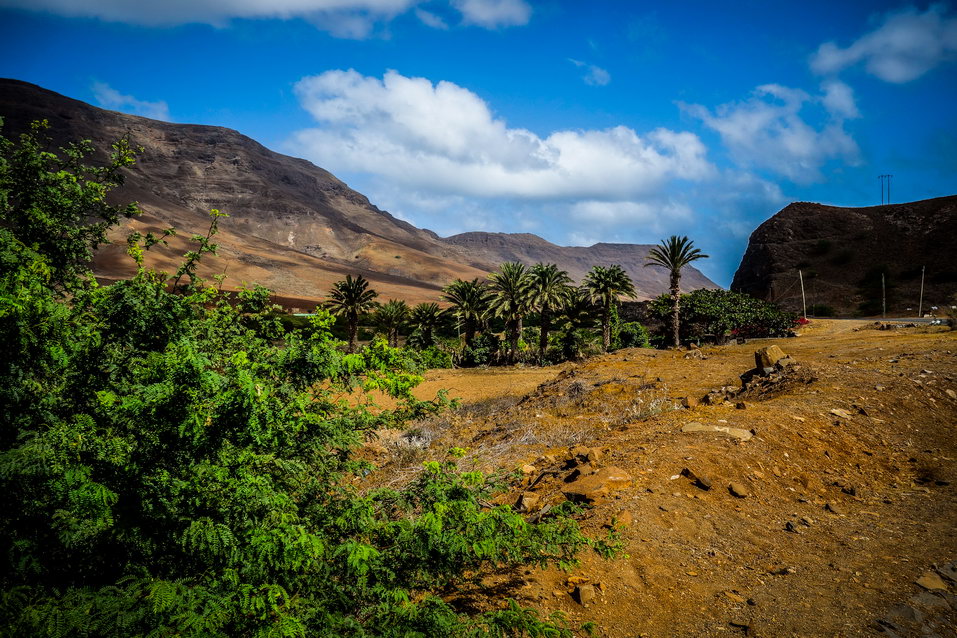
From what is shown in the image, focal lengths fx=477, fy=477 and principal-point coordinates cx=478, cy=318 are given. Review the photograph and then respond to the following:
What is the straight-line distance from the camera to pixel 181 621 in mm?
3361

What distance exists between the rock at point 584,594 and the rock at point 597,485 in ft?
7.34

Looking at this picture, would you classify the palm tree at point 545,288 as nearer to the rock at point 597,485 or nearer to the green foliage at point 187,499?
the rock at point 597,485

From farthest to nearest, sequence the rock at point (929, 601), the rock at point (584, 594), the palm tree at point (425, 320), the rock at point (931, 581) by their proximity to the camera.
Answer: the palm tree at point (425, 320), the rock at point (584, 594), the rock at point (931, 581), the rock at point (929, 601)

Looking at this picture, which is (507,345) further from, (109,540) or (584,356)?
(109,540)

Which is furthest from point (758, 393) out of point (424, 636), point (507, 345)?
point (507, 345)

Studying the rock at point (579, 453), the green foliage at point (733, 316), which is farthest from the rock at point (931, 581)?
the green foliage at point (733, 316)

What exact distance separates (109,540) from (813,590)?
297 inches

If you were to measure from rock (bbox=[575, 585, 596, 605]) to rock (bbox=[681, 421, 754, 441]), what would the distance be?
557 cm

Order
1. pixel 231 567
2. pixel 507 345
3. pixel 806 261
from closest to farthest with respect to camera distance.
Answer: pixel 231 567 → pixel 507 345 → pixel 806 261

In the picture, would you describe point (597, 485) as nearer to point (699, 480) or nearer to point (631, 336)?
point (699, 480)

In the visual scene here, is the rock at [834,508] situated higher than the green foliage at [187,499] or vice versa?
the green foliage at [187,499]

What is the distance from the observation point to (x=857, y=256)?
273 feet

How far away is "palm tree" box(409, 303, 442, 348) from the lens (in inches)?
1895

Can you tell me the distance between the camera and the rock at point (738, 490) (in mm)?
8219
